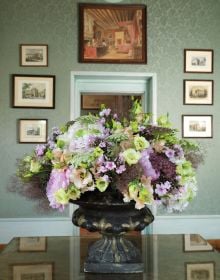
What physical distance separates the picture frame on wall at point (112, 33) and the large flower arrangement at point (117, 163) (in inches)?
147

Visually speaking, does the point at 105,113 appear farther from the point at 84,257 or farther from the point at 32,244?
the point at 32,244

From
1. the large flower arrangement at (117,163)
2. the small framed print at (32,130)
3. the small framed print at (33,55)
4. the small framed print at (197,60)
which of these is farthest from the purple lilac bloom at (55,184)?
the small framed print at (197,60)

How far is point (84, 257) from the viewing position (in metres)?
1.88

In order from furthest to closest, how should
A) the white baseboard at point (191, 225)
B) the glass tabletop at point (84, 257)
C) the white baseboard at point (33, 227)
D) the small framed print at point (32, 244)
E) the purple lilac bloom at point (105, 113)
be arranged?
1. the white baseboard at point (191, 225)
2. the white baseboard at point (33, 227)
3. the small framed print at point (32, 244)
4. the purple lilac bloom at point (105, 113)
5. the glass tabletop at point (84, 257)

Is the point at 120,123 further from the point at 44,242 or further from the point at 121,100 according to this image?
the point at 121,100

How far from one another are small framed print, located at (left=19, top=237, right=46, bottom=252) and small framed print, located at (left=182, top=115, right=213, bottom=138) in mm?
3576

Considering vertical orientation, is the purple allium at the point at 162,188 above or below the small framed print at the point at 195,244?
above

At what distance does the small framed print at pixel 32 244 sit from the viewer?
2000mm

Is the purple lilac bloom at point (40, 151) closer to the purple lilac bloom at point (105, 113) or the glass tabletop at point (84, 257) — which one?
the purple lilac bloom at point (105, 113)

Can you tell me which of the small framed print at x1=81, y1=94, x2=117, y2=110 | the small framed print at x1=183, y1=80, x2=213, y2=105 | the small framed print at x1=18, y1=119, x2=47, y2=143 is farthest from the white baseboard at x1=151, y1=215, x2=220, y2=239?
the small framed print at x1=18, y1=119, x2=47, y2=143

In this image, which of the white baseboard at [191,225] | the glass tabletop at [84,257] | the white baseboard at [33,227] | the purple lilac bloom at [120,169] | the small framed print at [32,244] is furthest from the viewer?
the white baseboard at [191,225]

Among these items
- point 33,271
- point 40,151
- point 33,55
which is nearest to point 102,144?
point 40,151

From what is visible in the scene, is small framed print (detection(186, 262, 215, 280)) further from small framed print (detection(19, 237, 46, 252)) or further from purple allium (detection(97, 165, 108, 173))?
small framed print (detection(19, 237, 46, 252))

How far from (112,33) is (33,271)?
417 centimetres
